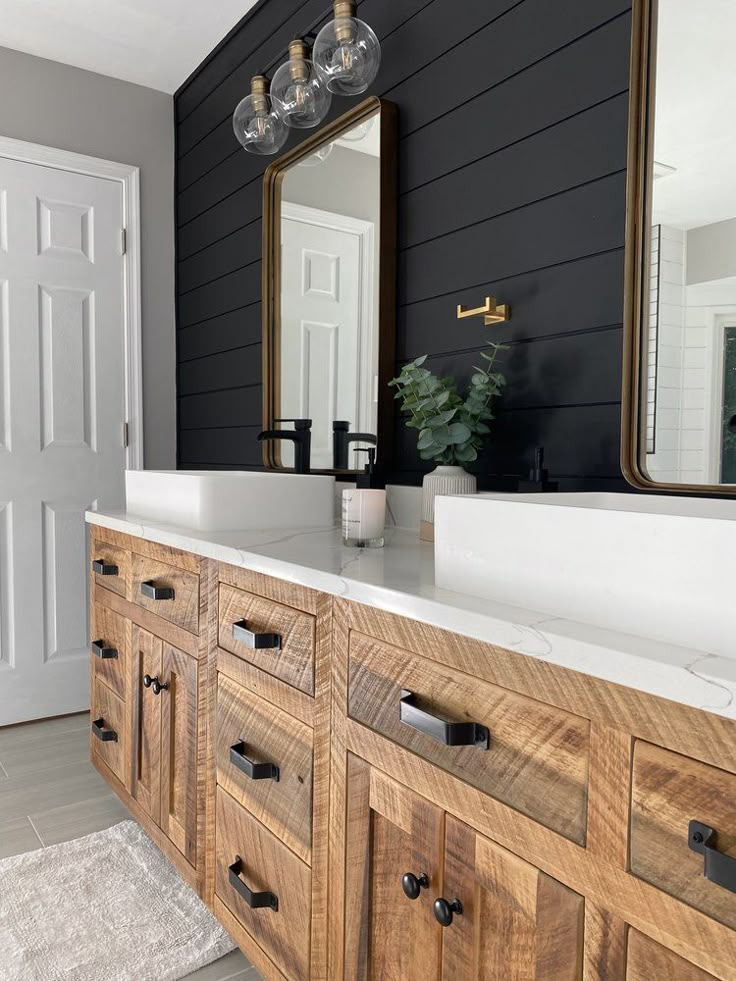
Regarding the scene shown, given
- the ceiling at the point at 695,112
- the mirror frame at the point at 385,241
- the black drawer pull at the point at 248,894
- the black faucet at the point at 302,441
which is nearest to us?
the ceiling at the point at 695,112

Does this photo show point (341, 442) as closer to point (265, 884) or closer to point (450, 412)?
point (450, 412)

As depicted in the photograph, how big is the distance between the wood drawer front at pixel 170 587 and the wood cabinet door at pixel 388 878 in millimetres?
572

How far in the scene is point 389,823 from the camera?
96 cm

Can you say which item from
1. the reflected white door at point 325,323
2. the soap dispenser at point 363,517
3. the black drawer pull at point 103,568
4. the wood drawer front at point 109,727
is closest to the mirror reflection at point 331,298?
the reflected white door at point 325,323

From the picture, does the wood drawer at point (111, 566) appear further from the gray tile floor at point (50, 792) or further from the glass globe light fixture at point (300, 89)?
the glass globe light fixture at point (300, 89)

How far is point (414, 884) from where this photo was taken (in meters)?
0.89

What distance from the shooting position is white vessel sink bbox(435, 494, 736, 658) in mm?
635

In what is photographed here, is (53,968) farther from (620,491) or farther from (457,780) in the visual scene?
(620,491)

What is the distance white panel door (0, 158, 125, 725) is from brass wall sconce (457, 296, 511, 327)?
1822mm

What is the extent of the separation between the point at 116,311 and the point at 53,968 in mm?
2208

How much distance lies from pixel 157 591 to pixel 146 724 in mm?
363

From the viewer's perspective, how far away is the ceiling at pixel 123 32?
2.33m

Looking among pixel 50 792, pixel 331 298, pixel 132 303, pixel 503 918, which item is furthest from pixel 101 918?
pixel 132 303

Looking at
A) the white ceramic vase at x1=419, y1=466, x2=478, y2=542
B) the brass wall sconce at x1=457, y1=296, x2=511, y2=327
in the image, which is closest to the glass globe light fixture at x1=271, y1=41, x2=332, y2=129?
the brass wall sconce at x1=457, y1=296, x2=511, y2=327
